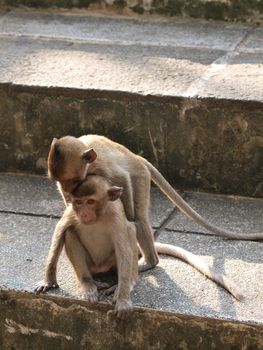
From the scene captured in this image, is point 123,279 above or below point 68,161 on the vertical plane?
below

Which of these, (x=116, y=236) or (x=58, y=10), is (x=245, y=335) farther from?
(x=58, y=10)

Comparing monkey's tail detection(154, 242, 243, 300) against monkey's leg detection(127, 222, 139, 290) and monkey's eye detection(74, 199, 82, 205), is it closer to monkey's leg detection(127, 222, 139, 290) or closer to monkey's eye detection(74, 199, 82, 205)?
monkey's leg detection(127, 222, 139, 290)

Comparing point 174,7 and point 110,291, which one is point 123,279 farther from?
point 174,7

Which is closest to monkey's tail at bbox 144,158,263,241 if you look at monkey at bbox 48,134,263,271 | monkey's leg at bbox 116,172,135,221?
monkey at bbox 48,134,263,271

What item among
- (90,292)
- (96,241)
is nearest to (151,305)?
(90,292)

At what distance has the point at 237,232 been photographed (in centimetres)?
467

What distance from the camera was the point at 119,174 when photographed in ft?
13.6

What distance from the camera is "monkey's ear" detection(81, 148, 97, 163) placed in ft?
12.6

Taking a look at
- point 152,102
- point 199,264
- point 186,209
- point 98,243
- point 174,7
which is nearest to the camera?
point 98,243

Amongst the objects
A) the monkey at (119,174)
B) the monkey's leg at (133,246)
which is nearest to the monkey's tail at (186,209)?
the monkey at (119,174)

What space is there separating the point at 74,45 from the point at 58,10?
0.68 m

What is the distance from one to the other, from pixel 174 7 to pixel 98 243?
2.48 meters

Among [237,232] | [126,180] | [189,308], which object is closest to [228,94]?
[237,232]

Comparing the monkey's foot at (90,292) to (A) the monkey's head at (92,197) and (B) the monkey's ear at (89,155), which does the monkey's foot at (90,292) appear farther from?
(B) the monkey's ear at (89,155)
